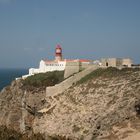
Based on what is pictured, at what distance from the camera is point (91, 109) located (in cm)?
3872

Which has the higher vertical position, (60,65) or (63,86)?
(60,65)

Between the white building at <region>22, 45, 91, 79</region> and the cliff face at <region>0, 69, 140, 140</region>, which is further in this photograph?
the white building at <region>22, 45, 91, 79</region>

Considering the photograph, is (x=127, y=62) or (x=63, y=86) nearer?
(x=63, y=86)

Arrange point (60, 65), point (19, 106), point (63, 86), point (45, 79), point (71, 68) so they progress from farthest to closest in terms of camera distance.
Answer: point (60, 65)
point (45, 79)
point (71, 68)
point (19, 106)
point (63, 86)

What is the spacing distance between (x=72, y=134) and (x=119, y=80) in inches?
370

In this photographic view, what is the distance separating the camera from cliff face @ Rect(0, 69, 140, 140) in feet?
116

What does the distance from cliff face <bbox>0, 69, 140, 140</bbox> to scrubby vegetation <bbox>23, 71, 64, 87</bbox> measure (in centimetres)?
303

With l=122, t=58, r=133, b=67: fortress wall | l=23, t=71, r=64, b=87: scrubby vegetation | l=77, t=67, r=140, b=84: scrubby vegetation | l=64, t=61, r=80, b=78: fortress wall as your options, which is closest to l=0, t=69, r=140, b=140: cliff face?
l=77, t=67, r=140, b=84: scrubby vegetation

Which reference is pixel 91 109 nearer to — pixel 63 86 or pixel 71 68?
pixel 63 86

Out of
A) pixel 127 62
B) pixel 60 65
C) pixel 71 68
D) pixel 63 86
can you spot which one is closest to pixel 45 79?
pixel 71 68

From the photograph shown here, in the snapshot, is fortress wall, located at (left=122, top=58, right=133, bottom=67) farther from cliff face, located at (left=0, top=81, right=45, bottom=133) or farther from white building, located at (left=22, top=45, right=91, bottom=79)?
cliff face, located at (left=0, top=81, right=45, bottom=133)

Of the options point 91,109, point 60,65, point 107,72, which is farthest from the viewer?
point 60,65

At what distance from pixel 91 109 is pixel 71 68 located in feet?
56.5

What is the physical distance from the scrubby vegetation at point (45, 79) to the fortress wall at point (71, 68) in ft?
4.22
